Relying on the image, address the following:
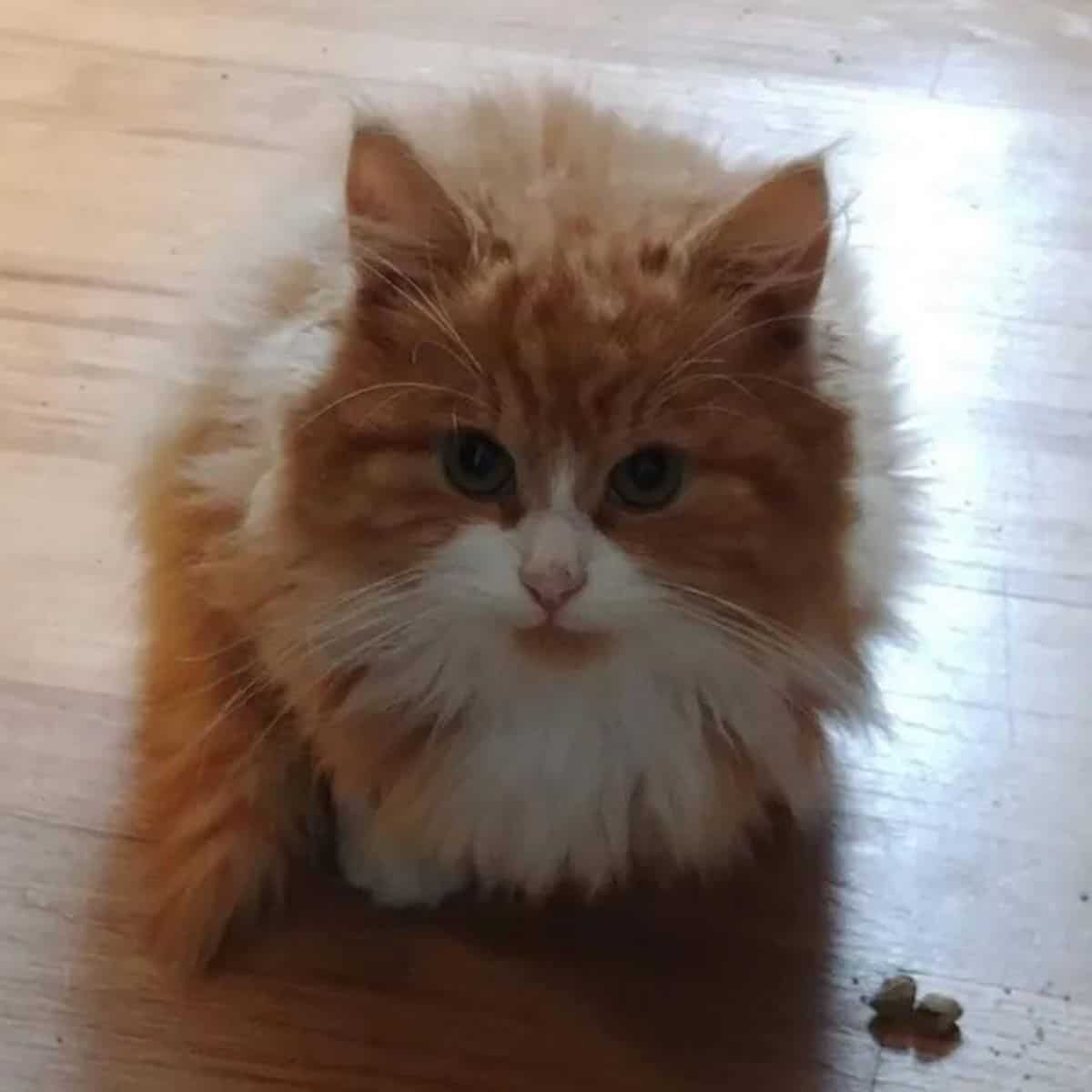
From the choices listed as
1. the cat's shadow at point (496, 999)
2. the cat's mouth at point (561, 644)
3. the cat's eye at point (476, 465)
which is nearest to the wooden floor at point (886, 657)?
the cat's shadow at point (496, 999)

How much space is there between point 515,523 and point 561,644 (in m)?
0.09

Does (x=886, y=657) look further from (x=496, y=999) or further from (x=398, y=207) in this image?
(x=398, y=207)

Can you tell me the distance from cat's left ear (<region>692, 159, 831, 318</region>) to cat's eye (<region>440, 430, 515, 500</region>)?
0.17m

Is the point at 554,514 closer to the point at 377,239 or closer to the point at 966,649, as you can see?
the point at 377,239

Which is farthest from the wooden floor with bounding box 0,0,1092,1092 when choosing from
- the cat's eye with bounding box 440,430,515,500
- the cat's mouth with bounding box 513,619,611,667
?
the cat's eye with bounding box 440,430,515,500

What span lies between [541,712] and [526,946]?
0.28m

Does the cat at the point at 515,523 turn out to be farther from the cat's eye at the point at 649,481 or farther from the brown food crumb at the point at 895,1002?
the brown food crumb at the point at 895,1002

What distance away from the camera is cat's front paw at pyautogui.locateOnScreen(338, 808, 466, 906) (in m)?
1.34

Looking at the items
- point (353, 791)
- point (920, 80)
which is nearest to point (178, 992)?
point (353, 791)

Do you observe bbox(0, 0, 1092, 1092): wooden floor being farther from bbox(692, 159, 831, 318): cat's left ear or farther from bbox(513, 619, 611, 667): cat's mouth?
bbox(692, 159, 831, 318): cat's left ear

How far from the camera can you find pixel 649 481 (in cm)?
109

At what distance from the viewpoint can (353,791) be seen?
129 cm

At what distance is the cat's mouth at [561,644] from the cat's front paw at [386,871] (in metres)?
0.27

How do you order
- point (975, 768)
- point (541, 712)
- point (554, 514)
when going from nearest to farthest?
point (554, 514) < point (541, 712) < point (975, 768)
